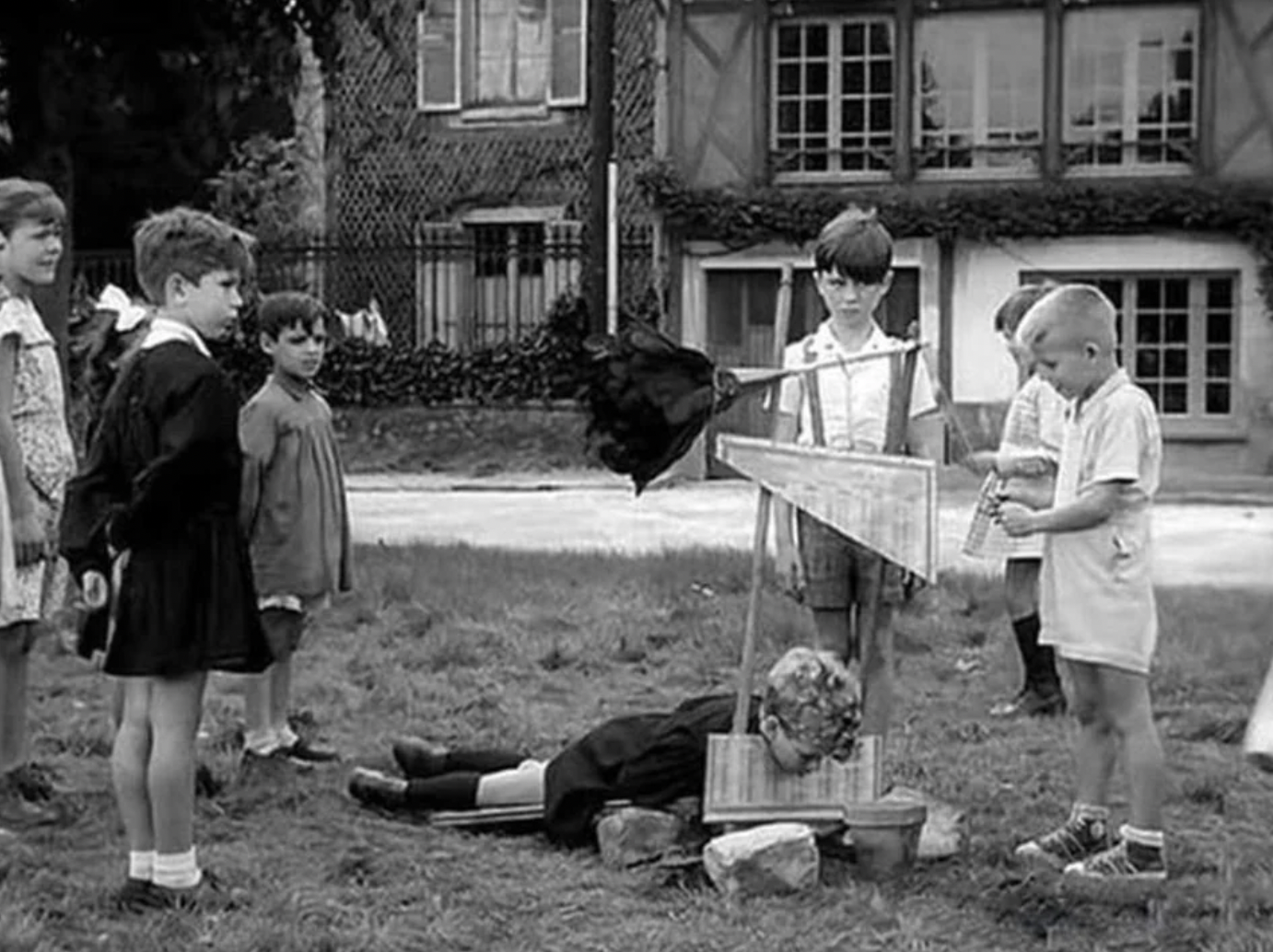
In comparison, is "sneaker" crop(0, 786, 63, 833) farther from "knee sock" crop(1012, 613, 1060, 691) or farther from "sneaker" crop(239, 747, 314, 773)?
"knee sock" crop(1012, 613, 1060, 691)

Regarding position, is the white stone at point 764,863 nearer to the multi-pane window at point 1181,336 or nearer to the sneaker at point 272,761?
the sneaker at point 272,761

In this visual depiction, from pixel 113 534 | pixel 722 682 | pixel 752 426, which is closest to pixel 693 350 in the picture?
pixel 113 534

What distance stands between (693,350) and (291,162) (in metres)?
23.8

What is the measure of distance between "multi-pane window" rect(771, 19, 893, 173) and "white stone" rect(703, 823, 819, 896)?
1940 cm

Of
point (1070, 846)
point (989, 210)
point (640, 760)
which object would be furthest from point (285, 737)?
point (989, 210)

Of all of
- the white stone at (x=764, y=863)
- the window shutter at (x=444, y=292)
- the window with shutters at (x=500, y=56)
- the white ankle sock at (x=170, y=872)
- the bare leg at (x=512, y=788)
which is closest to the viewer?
the white ankle sock at (x=170, y=872)

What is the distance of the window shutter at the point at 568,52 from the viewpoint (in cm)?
2802

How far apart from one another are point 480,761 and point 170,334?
1.76 meters

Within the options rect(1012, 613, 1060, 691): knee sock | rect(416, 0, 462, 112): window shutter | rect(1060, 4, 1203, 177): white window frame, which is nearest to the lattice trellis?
rect(416, 0, 462, 112): window shutter

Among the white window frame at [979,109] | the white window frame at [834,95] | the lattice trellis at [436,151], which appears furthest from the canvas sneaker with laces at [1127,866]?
the lattice trellis at [436,151]

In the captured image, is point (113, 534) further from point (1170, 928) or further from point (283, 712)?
point (1170, 928)

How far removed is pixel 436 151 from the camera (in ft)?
94.4

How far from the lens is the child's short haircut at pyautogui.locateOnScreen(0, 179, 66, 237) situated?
19.7 ft

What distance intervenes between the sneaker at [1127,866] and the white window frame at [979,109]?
1909cm
